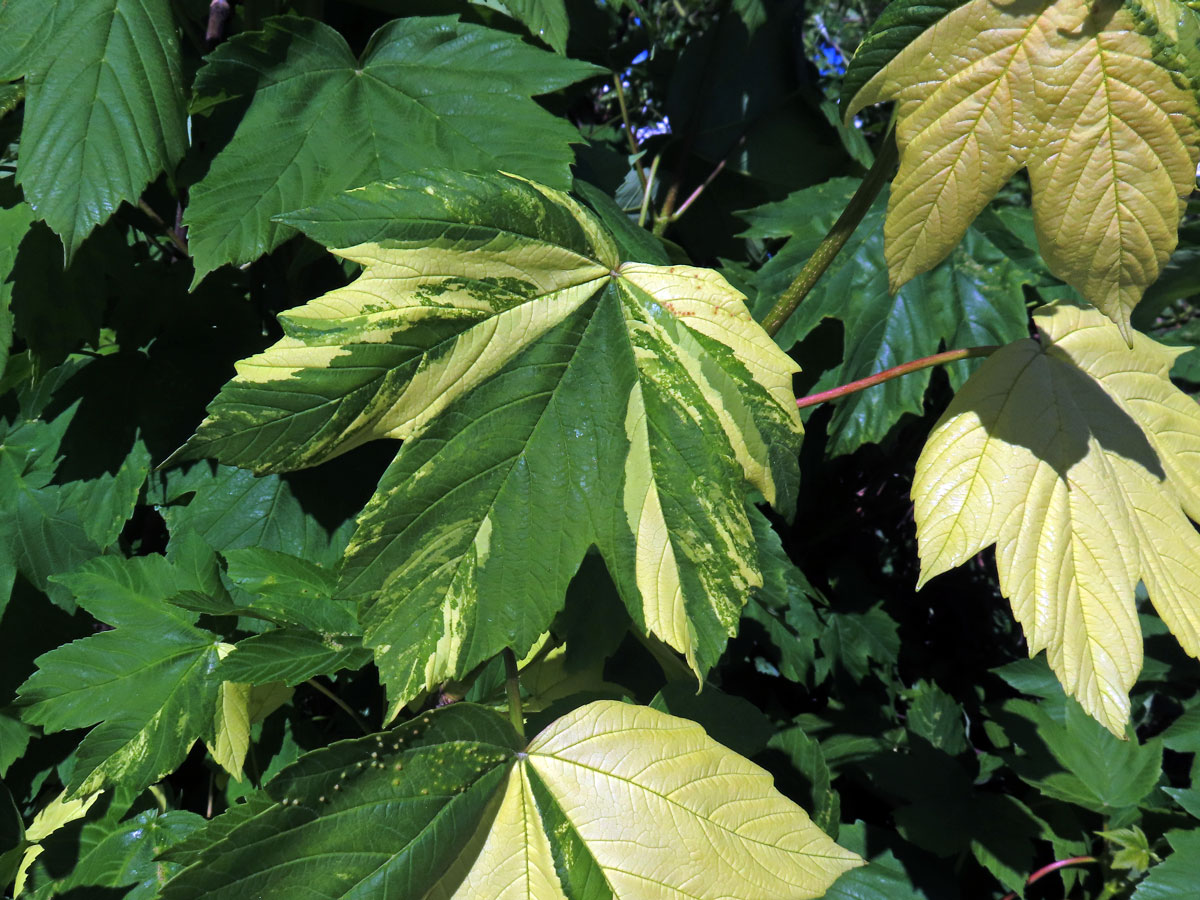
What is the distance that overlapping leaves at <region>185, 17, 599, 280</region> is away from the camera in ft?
2.80

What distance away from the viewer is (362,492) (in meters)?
1.08

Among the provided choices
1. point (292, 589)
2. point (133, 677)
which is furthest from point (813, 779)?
point (133, 677)

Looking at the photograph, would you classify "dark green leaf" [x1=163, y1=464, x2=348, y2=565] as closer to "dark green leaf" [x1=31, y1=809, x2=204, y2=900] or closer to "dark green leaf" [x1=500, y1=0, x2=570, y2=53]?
"dark green leaf" [x1=31, y1=809, x2=204, y2=900]

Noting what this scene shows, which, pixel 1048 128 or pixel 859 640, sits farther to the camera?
pixel 859 640

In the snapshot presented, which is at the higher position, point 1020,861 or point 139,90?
point 139,90

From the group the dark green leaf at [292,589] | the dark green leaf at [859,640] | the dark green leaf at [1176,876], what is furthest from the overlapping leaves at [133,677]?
the dark green leaf at [1176,876]

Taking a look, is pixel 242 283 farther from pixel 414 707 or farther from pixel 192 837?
pixel 192 837

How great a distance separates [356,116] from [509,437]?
458 millimetres

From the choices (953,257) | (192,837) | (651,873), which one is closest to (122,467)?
(192,837)

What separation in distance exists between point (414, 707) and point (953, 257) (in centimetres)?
106

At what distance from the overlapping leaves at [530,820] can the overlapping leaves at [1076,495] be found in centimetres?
28

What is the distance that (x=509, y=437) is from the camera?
0.70 meters

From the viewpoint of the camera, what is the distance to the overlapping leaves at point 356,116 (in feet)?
2.80

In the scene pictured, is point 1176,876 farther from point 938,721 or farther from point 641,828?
point 641,828
